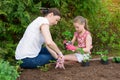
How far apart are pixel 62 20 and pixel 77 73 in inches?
78.1

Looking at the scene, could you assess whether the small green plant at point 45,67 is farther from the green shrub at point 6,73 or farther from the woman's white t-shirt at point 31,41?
the green shrub at point 6,73

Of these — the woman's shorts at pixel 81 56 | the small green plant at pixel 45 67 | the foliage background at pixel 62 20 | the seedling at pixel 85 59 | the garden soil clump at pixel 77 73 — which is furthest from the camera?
the foliage background at pixel 62 20

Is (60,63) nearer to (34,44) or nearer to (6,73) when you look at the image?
(34,44)

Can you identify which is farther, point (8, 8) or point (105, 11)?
point (105, 11)

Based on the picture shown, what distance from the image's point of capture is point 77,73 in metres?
6.30

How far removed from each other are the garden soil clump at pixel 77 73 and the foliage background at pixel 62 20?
0.77 meters

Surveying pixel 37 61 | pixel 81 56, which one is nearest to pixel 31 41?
pixel 37 61

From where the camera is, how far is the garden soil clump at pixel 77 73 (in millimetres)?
6100

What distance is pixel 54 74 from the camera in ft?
20.6

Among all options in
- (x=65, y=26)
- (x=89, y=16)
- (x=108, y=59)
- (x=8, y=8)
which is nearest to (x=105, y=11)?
(x=89, y=16)

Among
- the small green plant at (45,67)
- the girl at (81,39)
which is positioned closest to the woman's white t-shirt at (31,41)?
the small green plant at (45,67)

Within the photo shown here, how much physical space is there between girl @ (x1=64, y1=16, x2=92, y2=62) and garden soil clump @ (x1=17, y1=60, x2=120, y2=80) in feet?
0.66

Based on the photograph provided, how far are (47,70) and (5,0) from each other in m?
1.46

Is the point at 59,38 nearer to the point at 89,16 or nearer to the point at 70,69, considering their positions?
the point at 89,16
